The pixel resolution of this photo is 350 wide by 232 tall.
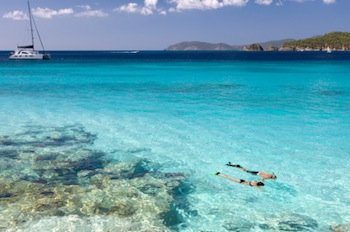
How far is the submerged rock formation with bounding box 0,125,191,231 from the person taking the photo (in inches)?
428

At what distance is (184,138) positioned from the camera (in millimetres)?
20062

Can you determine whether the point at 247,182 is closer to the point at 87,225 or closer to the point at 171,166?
the point at 171,166

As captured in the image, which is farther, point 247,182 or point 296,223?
point 247,182

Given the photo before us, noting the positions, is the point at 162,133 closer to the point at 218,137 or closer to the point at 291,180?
the point at 218,137

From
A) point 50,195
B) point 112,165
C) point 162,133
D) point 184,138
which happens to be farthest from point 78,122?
point 50,195

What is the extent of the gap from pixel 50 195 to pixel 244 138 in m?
10.5

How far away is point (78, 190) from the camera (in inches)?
508

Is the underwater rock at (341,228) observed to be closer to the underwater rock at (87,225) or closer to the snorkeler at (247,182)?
the snorkeler at (247,182)

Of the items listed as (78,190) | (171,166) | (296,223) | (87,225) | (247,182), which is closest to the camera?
(87,225)

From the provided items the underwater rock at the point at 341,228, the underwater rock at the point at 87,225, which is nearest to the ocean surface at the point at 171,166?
the underwater rock at the point at 87,225

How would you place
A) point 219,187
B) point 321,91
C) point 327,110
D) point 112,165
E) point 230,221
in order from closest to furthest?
point 230,221 < point 219,187 < point 112,165 < point 327,110 < point 321,91

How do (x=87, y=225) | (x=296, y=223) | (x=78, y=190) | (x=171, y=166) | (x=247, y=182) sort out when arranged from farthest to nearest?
(x=171, y=166) < (x=247, y=182) < (x=78, y=190) < (x=296, y=223) < (x=87, y=225)

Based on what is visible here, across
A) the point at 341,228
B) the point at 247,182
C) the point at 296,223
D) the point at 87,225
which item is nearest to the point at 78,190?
the point at 87,225

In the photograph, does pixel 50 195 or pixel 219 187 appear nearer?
pixel 50 195
